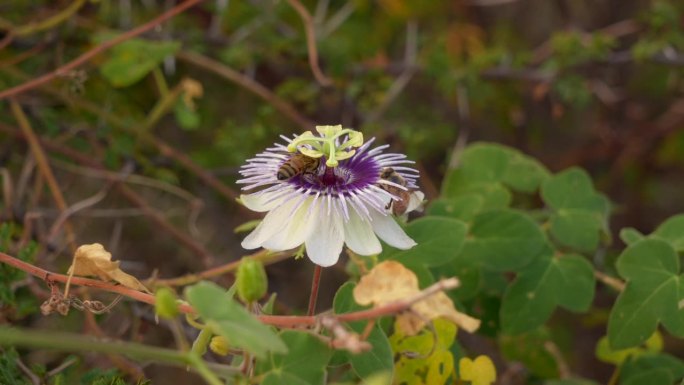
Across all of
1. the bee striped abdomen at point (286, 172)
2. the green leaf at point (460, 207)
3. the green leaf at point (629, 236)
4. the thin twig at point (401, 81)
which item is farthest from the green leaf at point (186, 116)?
the green leaf at point (629, 236)

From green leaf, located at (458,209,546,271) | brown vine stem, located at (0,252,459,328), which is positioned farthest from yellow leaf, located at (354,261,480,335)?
green leaf, located at (458,209,546,271)

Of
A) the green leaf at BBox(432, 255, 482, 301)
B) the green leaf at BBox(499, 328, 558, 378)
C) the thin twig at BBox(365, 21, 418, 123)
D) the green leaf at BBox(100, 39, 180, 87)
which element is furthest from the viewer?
the thin twig at BBox(365, 21, 418, 123)

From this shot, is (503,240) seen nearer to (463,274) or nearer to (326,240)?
(463,274)

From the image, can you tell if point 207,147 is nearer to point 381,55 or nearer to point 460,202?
point 381,55

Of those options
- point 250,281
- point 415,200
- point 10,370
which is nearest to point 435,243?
point 415,200

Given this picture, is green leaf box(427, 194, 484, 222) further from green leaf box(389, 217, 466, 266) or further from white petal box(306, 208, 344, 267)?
white petal box(306, 208, 344, 267)
